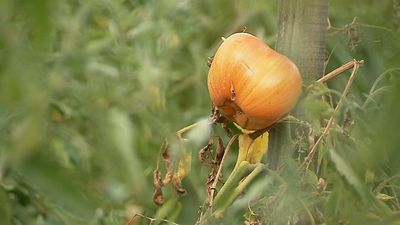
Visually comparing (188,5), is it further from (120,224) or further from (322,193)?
(322,193)

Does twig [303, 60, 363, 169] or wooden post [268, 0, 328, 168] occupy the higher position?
wooden post [268, 0, 328, 168]

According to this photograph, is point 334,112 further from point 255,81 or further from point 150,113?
point 150,113

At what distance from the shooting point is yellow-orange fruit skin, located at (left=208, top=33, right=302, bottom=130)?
84 centimetres

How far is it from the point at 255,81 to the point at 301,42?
81mm

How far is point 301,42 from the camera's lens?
0.88 meters

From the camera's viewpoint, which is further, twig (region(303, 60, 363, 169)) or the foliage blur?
twig (region(303, 60, 363, 169))

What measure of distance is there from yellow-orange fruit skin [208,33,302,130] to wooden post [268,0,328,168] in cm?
3

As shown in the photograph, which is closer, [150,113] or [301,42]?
[301,42]

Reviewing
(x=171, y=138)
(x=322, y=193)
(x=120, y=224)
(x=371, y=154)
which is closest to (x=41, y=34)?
(x=371, y=154)

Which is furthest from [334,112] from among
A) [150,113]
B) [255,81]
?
[150,113]

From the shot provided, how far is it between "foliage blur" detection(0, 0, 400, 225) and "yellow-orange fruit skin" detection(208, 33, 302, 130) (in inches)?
1.2

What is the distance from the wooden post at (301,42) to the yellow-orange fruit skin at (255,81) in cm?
3

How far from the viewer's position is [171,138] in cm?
101

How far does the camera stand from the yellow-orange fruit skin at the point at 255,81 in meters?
0.84
